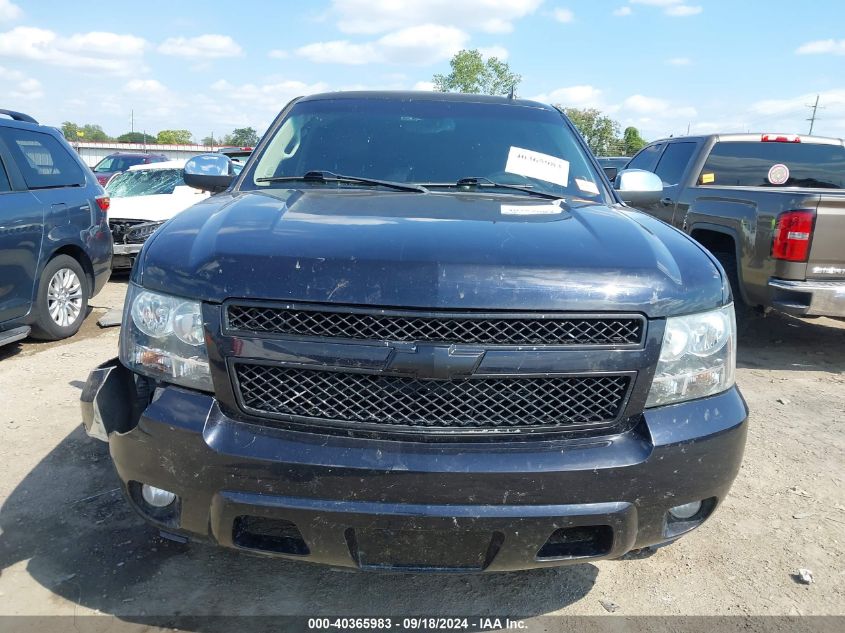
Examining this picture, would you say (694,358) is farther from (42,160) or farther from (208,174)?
(42,160)

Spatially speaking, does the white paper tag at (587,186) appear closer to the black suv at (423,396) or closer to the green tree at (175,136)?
the black suv at (423,396)

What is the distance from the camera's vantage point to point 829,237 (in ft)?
16.1

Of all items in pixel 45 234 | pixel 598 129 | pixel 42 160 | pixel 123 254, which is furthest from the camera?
pixel 598 129

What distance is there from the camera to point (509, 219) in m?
2.31

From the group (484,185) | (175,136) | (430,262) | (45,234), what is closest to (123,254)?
(45,234)

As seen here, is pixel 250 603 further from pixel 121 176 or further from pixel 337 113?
pixel 121 176

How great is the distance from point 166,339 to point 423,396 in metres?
0.80

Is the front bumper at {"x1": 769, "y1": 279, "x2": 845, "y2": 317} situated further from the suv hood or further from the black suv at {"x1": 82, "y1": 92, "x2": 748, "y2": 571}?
the black suv at {"x1": 82, "y1": 92, "x2": 748, "y2": 571}

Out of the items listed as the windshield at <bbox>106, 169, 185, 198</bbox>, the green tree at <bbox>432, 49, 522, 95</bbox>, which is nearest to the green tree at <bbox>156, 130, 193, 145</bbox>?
the green tree at <bbox>432, 49, 522, 95</bbox>

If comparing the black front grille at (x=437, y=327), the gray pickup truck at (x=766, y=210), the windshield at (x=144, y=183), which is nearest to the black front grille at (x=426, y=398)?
the black front grille at (x=437, y=327)

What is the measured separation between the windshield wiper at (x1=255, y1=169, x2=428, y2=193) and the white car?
5.54 m

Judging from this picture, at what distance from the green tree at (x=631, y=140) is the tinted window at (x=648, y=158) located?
153ft

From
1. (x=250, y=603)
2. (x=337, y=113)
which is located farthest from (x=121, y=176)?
(x=250, y=603)

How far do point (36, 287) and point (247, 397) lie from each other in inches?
174
